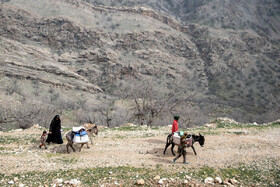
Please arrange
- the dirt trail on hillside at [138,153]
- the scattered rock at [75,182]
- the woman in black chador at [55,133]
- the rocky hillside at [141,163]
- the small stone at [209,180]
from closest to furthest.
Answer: the scattered rock at [75,182]
the small stone at [209,180]
the rocky hillside at [141,163]
the dirt trail on hillside at [138,153]
the woman in black chador at [55,133]

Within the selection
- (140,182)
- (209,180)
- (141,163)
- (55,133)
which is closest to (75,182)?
(140,182)

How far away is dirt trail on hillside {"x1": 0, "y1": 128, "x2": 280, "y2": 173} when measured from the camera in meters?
9.36

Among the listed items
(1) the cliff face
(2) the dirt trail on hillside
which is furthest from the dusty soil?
(1) the cliff face

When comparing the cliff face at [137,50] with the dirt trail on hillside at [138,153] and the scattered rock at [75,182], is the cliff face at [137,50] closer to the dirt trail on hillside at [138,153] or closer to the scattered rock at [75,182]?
the dirt trail on hillside at [138,153]

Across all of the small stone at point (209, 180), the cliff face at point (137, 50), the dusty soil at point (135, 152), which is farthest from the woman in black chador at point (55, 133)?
the cliff face at point (137, 50)

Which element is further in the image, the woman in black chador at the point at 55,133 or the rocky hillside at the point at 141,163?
the woman in black chador at the point at 55,133

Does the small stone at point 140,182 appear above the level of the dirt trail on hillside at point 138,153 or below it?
below

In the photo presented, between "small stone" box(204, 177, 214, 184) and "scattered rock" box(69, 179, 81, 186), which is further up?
"small stone" box(204, 177, 214, 184)

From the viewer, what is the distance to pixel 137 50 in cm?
6259

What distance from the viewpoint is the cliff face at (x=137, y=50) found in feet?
156

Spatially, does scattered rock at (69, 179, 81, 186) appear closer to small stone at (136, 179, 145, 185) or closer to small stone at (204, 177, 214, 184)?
small stone at (136, 179, 145, 185)

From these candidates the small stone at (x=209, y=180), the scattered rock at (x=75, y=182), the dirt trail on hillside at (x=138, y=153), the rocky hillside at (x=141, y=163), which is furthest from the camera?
the dirt trail on hillside at (x=138, y=153)

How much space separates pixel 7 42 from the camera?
46.2 m

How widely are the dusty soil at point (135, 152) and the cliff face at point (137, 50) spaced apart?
3037 centimetres
